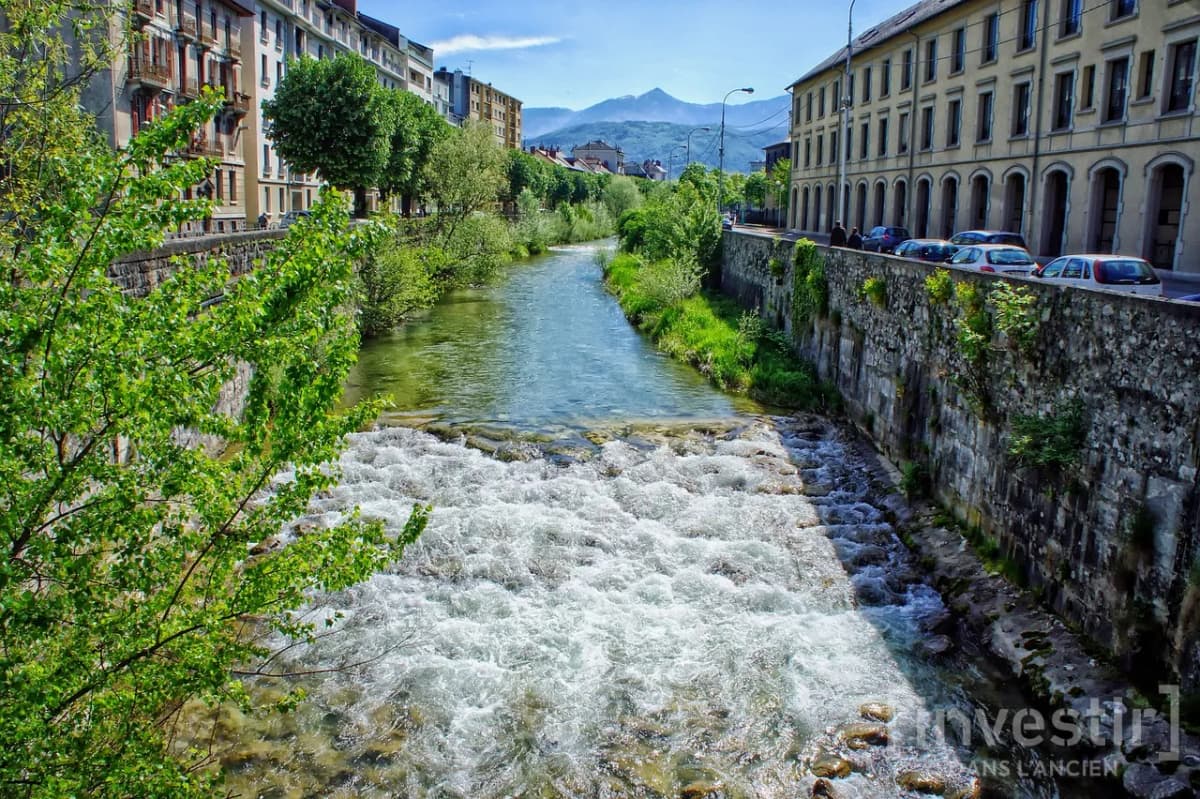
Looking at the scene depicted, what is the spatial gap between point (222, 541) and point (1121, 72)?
32072 millimetres

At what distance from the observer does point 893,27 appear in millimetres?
47469

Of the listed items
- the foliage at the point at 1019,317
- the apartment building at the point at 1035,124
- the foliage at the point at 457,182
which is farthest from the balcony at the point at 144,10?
the foliage at the point at 1019,317

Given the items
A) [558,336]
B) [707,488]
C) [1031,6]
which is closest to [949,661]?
[707,488]

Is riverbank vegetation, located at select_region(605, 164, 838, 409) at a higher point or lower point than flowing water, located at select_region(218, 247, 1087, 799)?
higher

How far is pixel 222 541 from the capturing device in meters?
5.58

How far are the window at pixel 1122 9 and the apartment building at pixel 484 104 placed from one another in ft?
288

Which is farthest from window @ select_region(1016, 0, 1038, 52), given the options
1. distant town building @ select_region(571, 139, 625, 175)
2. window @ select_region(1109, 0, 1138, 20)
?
distant town building @ select_region(571, 139, 625, 175)

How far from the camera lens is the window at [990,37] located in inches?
1409

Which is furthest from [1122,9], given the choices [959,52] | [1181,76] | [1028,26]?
[959,52]

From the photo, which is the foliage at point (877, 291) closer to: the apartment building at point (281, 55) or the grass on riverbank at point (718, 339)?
the grass on riverbank at point (718, 339)

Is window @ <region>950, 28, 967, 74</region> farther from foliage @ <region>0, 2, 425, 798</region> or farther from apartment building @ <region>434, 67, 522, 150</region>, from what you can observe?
apartment building @ <region>434, 67, 522, 150</region>

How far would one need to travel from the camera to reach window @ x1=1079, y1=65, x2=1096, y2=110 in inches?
1190

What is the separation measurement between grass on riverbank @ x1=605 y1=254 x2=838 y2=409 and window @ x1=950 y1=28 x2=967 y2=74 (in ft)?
46.5

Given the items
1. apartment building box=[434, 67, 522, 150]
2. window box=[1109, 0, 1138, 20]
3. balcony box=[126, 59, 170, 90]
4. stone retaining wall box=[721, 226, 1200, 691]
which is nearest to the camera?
stone retaining wall box=[721, 226, 1200, 691]
